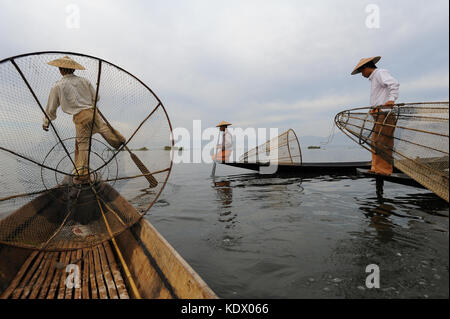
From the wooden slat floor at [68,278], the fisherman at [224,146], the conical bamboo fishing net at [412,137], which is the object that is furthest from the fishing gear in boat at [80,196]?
the fisherman at [224,146]

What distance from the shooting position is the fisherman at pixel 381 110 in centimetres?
377

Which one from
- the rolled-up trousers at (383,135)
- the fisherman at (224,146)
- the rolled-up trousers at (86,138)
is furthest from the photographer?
the fisherman at (224,146)

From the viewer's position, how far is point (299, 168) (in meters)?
10.2

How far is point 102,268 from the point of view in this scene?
2506 mm

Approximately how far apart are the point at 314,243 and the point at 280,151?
8.36 m

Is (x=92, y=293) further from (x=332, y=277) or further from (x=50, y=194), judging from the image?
(x=50, y=194)

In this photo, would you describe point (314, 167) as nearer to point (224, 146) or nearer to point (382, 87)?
point (224, 146)

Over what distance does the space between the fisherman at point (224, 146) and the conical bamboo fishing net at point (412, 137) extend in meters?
7.53

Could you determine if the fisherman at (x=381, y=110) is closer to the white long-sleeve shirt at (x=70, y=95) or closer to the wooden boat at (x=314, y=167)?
the white long-sleeve shirt at (x=70, y=95)

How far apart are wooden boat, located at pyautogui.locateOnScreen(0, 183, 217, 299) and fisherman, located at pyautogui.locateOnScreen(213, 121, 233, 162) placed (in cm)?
830

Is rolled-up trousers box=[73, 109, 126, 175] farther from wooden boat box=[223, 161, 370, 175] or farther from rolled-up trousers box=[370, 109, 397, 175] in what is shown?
wooden boat box=[223, 161, 370, 175]

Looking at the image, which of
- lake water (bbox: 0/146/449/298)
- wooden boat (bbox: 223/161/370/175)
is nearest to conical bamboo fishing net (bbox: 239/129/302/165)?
wooden boat (bbox: 223/161/370/175)

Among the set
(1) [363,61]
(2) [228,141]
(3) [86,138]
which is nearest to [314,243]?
(1) [363,61]
